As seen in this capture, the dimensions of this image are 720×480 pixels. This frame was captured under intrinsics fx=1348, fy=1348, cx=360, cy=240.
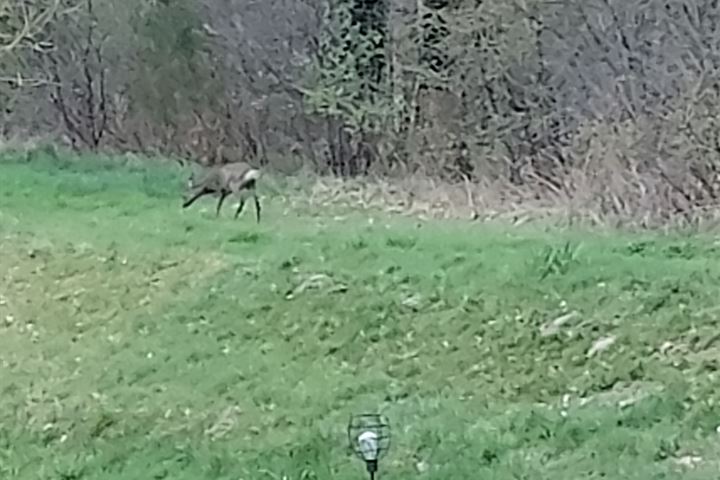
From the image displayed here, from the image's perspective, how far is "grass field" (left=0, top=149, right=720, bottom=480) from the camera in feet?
20.5

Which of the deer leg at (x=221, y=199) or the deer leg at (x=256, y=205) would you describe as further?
the deer leg at (x=221, y=199)

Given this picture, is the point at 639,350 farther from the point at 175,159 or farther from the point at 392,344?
the point at 175,159

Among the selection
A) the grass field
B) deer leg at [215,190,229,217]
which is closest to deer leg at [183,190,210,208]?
deer leg at [215,190,229,217]

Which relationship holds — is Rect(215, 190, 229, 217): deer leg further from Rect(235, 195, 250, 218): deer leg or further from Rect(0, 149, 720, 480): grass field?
Rect(0, 149, 720, 480): grass field

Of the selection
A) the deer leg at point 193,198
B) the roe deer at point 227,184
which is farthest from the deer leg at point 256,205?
the deer leg at point 193,198

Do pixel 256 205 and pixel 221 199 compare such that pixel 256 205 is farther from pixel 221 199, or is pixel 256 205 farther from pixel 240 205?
pixel 221 199

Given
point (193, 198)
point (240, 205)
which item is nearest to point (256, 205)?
point (240, 205)

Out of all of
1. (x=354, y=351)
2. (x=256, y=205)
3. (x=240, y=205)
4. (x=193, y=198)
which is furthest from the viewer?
(x=193, y=198)

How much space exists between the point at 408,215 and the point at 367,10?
4.58 m

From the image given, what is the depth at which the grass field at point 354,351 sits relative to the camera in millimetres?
6242

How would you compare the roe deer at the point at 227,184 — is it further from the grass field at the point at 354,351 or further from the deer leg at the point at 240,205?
the grass field at the point at 354,351

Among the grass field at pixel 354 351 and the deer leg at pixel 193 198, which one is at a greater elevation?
the deer leg at pixel 193 198

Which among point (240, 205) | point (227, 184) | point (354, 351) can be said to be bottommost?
point (354, 351)

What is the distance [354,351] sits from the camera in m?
7.73
